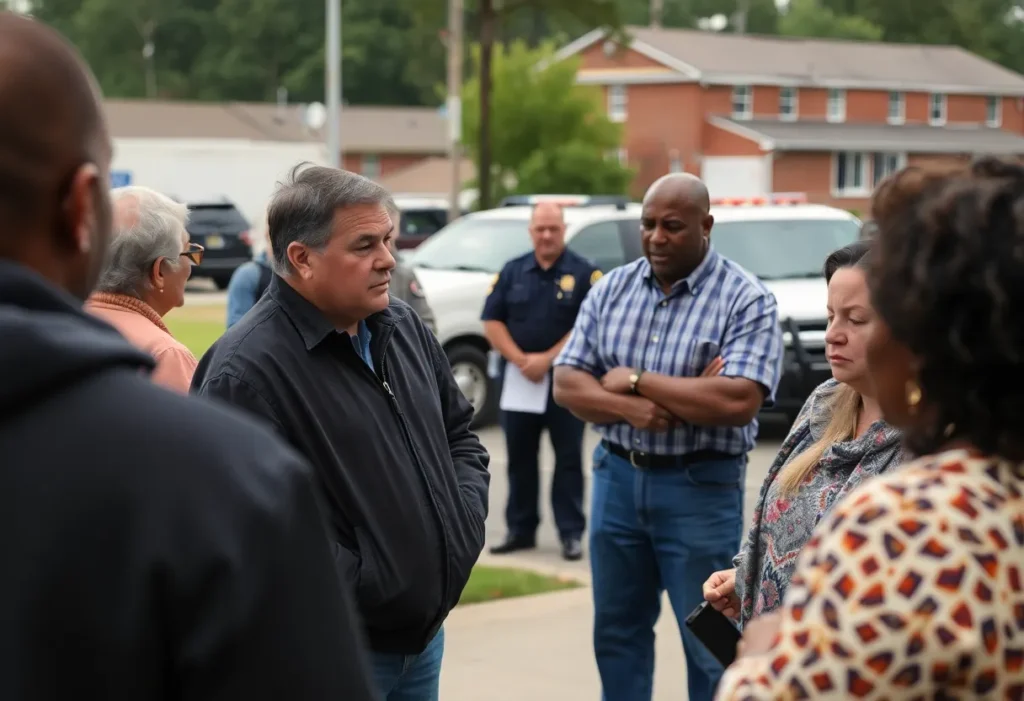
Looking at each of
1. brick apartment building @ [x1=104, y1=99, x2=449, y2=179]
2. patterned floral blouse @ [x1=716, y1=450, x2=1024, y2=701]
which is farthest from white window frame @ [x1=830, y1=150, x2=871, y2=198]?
patterned floral blouse @ [x1=716, y1=450, x2=1024, y2=701]

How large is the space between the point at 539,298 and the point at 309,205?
547 centimetres

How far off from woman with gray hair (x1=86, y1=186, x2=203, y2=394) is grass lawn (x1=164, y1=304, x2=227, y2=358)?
46.5 feet

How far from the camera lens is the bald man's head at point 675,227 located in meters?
5.45

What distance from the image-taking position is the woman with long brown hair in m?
3.43

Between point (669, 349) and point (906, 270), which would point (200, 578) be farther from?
point (669, 349)

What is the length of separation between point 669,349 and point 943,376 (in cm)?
358

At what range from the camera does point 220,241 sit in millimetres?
31922

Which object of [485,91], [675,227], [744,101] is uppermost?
[744,101]

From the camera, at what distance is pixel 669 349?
5449 mm

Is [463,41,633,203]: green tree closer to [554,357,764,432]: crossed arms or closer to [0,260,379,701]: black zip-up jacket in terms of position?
[554,357,764,432]: crossed arms

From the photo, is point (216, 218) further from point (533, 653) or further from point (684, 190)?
point (684, 190)

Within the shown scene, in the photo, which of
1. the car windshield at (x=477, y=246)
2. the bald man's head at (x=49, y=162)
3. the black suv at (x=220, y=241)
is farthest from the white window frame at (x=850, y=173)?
the bald man's head at (x=49, y=162)

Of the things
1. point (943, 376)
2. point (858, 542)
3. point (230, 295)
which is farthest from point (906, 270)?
point (230, 295)

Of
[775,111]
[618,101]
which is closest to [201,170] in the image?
[618,101]
